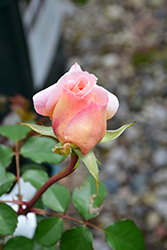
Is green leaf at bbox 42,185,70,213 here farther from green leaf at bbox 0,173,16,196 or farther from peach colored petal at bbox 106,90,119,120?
peach colored petal at bbox 106,90,119,120

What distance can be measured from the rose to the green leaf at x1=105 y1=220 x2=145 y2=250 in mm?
171

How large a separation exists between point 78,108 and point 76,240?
0.65 feet

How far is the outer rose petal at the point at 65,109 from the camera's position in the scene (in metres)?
0.27

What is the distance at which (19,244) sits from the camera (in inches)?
15.0

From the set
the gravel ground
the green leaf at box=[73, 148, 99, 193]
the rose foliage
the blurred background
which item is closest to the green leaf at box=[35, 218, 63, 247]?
the rose foliage

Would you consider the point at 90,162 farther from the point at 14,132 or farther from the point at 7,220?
the point at 14,132

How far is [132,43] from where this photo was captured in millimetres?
2051

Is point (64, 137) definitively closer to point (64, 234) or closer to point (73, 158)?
point (73, 158)

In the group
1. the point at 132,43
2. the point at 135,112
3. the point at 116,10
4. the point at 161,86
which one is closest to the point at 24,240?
the point at 135,112

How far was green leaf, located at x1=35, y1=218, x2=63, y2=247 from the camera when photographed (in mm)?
386

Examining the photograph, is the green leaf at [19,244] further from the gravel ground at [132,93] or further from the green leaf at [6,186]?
the gravel ground at [132,93]

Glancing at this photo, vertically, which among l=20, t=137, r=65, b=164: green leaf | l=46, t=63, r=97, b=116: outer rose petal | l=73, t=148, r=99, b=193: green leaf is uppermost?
l=46, t=63, r=97, b=116: outer rose petal

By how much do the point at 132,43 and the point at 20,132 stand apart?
1.72 metres

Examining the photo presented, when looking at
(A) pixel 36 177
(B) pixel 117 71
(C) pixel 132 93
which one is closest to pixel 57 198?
(A) pixel 36 177
